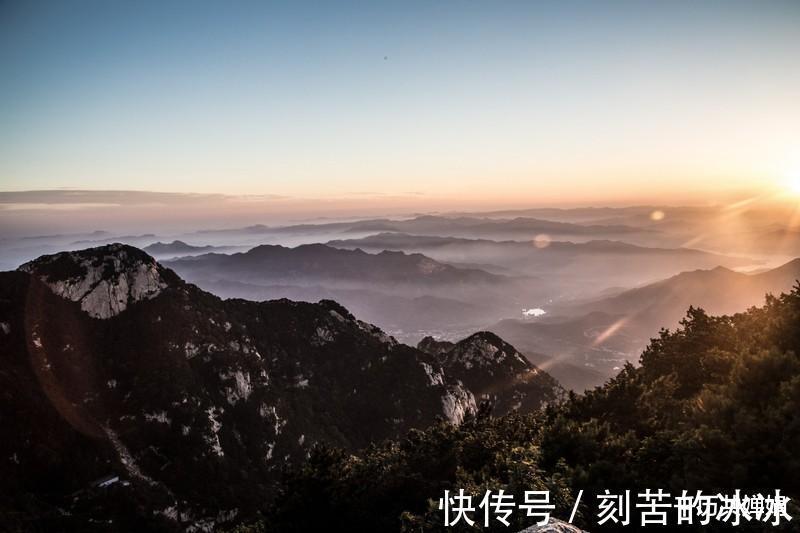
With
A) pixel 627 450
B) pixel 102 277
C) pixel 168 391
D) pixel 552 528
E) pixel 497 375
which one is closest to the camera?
pixel 552 528

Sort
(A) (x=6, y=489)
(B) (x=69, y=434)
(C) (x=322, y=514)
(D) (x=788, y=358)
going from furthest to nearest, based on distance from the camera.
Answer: (B) (x=69, y=434) → (A) (x=6, y=489) → (C) (x=322, y=514) → (D) (x=788, y=358)

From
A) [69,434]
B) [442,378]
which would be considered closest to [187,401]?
[69,434]

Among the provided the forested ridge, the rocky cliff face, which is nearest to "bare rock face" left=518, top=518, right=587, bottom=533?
the forested ridge

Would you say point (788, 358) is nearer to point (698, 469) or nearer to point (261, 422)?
point (698, 469)

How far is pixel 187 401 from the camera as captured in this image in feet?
295

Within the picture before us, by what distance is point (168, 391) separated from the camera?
89.7 meters

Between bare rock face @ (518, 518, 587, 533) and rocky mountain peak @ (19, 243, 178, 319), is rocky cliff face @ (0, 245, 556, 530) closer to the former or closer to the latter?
rocky mountain peak @ (19, 243, 178, 319)

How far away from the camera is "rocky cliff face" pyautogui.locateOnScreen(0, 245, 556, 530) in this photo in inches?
2768

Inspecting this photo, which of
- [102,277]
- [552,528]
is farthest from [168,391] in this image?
[552,528]

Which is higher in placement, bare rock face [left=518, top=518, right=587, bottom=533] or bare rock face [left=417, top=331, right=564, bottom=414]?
bare rock face [left=518, top=518, right=587, bottom=533]

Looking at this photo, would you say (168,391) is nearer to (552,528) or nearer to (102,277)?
(102,277)

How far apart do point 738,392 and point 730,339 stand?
21.6 m

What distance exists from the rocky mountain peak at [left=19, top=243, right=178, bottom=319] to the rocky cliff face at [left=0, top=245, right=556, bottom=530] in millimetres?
368

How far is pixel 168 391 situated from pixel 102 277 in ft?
149
